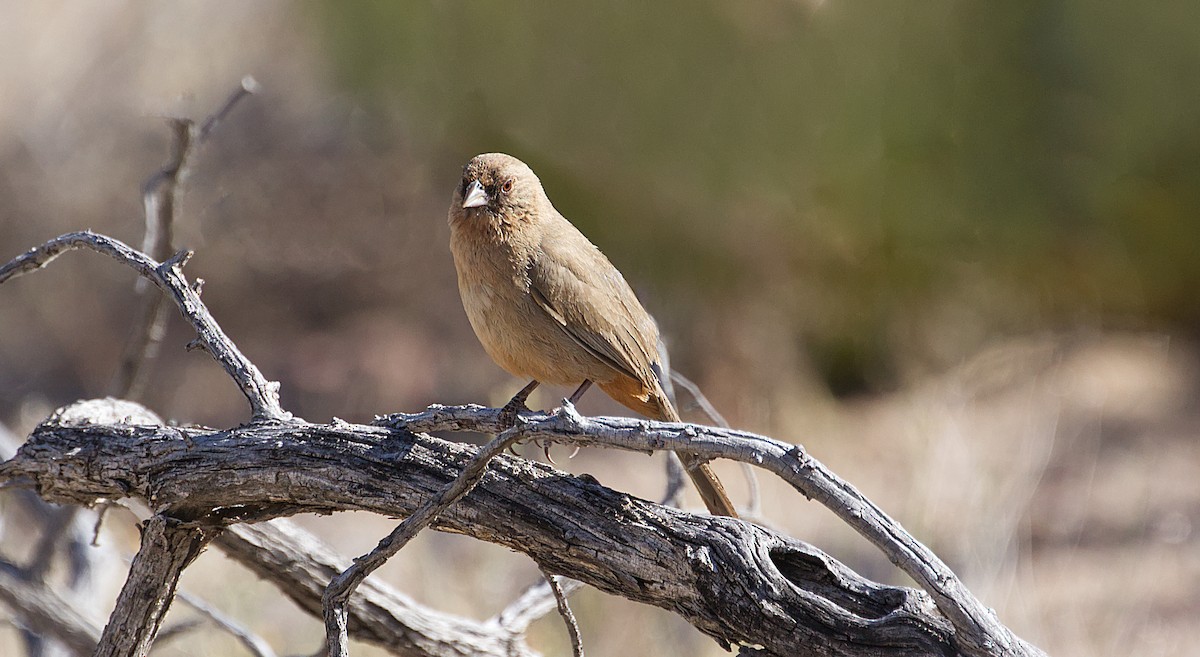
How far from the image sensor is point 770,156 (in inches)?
380

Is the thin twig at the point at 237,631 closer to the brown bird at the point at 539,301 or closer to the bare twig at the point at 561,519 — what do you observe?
the bare twig at the point at 561,519

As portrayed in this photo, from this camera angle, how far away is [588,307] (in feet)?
12.1

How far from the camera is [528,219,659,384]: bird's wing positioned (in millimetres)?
3633

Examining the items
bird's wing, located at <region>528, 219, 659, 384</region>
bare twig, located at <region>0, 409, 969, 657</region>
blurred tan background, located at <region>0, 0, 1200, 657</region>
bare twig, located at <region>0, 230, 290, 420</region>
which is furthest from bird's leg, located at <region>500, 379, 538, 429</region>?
blurred tan background, located at <region>0, 0, 1200, 657</region>

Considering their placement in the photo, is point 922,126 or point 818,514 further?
point 922,126

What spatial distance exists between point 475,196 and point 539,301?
410 millimetres

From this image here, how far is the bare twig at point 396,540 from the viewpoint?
7.75 feet

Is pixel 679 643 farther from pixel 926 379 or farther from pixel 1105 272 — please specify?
pixel 1105 272

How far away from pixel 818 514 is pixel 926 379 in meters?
2.43

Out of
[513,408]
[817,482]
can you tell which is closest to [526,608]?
[513,408]

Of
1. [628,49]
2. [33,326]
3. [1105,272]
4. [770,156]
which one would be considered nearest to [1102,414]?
[1105,272]

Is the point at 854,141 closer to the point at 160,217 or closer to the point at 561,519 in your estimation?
the point at 160,217

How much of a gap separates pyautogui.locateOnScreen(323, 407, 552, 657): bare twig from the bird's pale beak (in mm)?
1372

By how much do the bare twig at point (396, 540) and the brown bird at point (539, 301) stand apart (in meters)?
1.02
